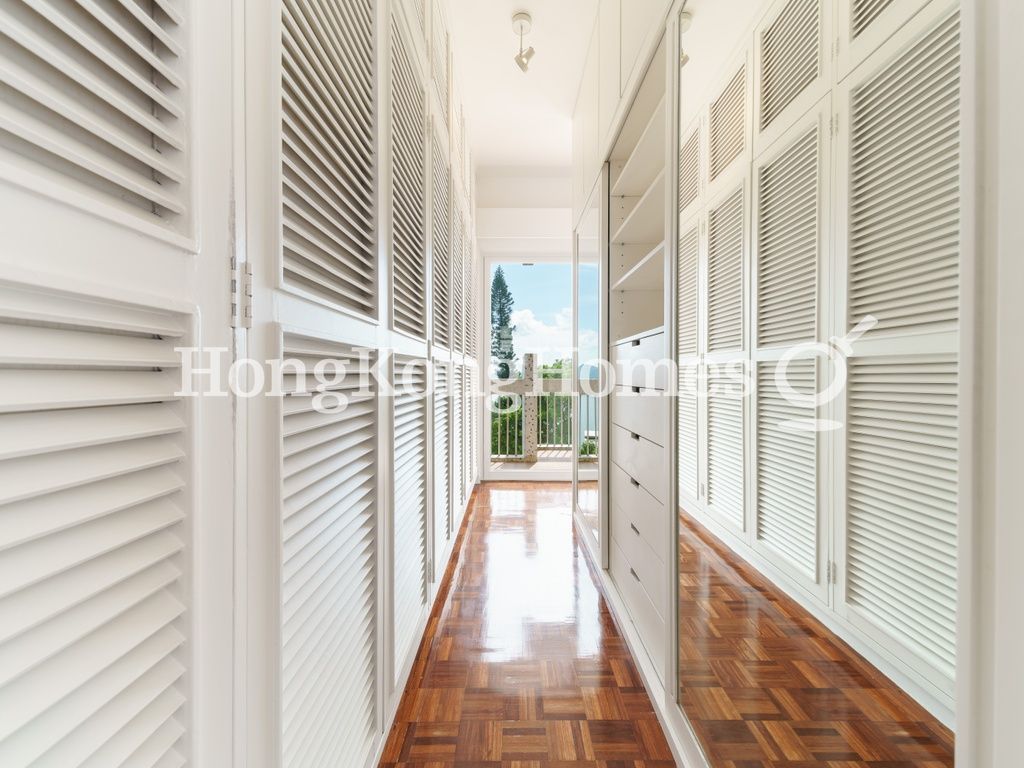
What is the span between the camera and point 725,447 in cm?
117

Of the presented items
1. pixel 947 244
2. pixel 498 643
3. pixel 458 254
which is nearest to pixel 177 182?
pixel 947 244

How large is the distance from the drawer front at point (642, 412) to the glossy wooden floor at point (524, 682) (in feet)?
2.75

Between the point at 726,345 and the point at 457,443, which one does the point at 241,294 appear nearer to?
the point at 726,345

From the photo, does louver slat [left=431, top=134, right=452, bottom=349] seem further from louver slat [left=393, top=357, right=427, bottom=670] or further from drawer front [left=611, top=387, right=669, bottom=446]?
drawer front [left=611, top=387, right=669, bottom=446]

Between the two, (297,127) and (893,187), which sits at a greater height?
(297,127)

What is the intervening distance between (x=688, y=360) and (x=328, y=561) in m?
1.01

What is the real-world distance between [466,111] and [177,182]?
11.5ft

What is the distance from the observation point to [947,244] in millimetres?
537

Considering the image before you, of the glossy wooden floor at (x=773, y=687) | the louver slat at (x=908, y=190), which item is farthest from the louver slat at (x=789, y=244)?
the glossy wooden floor at (x=773, y=687)

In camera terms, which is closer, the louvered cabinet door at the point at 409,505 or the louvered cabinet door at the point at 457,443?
the louvered cabinet door at the point at 409,505

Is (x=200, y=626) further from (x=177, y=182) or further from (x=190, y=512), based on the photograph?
(x=177, y=182)

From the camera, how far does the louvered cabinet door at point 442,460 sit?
2191 millimetres

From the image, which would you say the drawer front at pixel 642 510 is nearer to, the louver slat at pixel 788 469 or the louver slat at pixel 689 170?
the louver slat at pixel 788 469

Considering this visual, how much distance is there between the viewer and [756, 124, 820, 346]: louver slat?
79 centimetres
